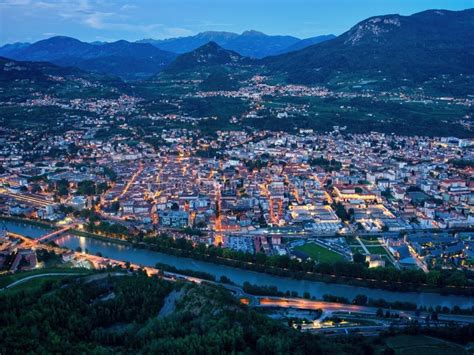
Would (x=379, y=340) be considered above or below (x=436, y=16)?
below

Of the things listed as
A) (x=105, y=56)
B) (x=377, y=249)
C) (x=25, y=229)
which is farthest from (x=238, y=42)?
(x=377, y=249)

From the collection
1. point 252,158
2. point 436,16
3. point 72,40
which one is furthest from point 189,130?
point 72,40

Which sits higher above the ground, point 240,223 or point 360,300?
point 240,223

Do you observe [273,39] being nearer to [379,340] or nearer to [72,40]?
[72,40]

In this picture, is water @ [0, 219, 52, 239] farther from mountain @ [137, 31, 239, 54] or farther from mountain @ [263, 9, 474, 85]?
mountain @ [137, 31, 239, 54]

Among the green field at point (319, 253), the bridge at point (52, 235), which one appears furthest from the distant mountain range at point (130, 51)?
the green field at point (319, 253)

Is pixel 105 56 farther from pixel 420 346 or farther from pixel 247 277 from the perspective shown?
pixel 420 346

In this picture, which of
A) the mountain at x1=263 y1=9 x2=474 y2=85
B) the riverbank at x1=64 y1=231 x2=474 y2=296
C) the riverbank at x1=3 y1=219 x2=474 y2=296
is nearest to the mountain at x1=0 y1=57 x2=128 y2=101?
the mountain at x1=263 y1=9 x2=474 y2=85
